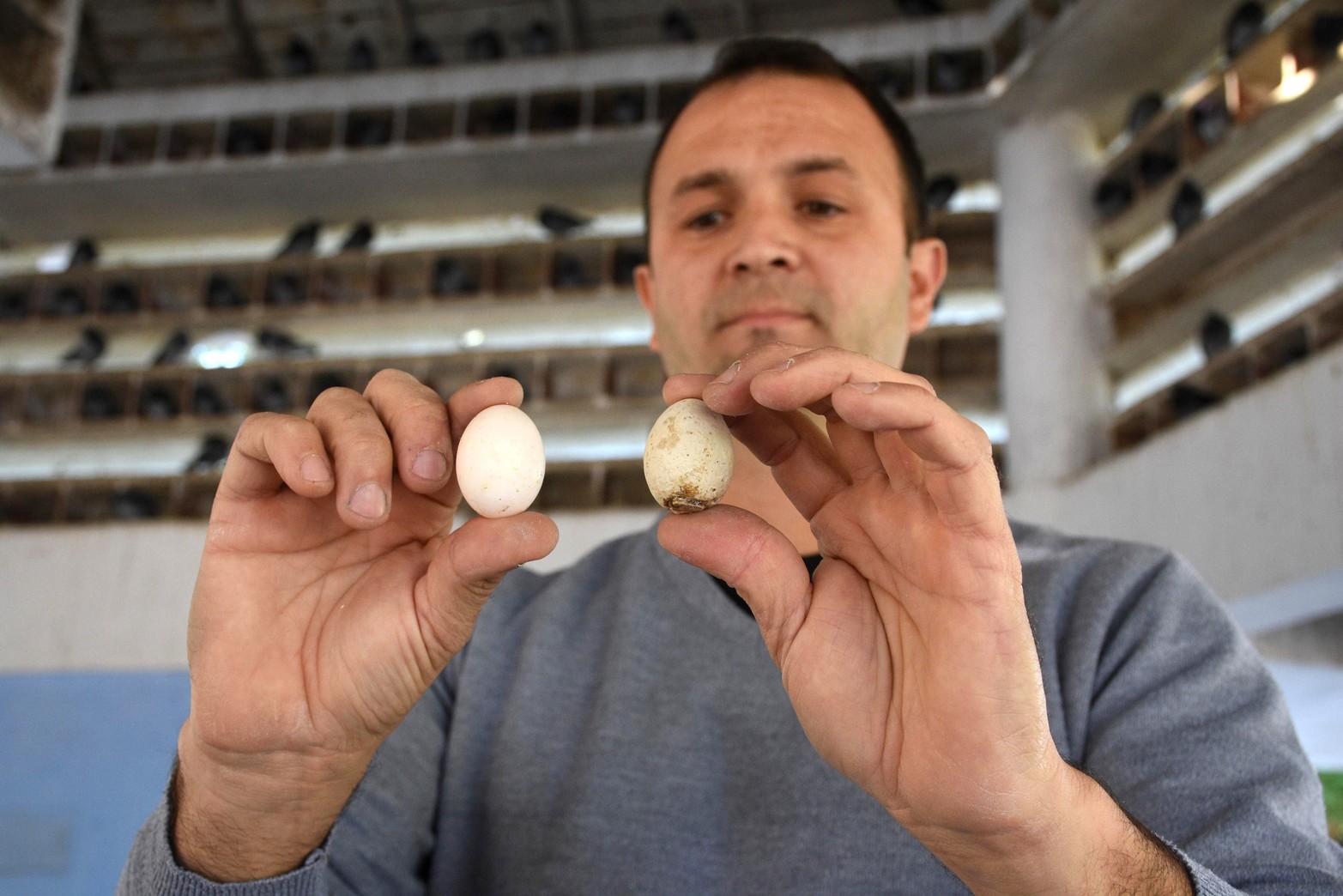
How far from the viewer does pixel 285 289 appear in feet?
22.4

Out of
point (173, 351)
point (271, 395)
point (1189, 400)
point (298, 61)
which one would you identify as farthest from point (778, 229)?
point (298, 61)

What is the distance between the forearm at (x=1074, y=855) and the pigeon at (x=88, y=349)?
713 cm

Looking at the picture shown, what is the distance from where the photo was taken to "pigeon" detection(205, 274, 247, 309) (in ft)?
22.4

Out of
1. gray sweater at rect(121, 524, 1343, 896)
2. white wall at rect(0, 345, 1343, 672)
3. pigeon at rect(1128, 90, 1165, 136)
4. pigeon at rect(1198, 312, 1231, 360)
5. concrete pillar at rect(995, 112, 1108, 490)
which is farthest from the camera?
pigeon at rect(1128, 90, 1165, 136)

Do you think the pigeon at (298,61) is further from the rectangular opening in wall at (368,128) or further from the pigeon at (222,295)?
the pigeon at (222,295)

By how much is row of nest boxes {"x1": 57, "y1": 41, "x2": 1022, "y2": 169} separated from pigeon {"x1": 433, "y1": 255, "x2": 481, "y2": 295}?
0.71 metres

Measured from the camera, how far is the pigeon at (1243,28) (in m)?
4.67

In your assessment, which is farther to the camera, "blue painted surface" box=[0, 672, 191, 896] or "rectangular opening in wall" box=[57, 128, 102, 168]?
"rectangular opening in wall" box=[57, 128, 102, 168]

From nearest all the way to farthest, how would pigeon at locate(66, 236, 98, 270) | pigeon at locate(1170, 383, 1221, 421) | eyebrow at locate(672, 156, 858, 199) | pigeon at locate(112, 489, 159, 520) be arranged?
eyebrow at locate(672, 156, 858, 199), pigeon at locate(1170, 383, 1221, 421), pigeon at locate(112, 489, 159, 520), pigeon at locate(66, 236, 98, 270)

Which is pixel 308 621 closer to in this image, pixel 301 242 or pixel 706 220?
pixel 706 220

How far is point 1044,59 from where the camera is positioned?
5555 mm

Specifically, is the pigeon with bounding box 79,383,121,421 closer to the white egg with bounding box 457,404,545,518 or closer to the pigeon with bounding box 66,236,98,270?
the pigeon with bounding box 66,236,98,270

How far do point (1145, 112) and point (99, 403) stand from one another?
595 centimetres

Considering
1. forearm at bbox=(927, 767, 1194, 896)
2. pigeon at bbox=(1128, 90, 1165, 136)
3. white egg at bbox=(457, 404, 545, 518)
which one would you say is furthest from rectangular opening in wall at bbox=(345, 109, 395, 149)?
A: forearm at bbox=(927, 767, 1194, 896)
